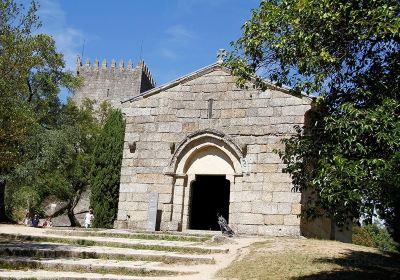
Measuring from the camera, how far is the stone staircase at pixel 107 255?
35.4ft

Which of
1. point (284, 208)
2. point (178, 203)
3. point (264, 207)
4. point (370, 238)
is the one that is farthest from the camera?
point (370, 238)

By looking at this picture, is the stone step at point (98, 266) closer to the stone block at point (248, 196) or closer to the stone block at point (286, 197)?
the stone block at point (248, 196)

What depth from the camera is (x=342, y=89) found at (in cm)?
955

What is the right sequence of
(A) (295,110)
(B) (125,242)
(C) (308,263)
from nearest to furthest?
1. (C) (308,263)
2. (B) (125,242)
3. (A) (295,110)

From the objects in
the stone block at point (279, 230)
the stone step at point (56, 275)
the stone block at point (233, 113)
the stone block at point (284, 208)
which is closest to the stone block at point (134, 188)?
the stone block at point (233, 113)

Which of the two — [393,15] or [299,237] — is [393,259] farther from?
[393,15]

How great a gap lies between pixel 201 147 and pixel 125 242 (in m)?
5.28

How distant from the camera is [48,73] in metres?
26.2

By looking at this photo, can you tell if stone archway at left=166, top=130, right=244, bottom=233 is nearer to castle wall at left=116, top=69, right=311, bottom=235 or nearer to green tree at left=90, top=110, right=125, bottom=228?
castle wall at left=116, top=69, right=311, bottom=235

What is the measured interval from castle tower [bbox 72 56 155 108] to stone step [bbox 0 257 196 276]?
35994 millimetres

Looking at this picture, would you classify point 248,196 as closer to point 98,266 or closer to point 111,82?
point 98,266

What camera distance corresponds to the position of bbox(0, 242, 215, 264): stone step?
12008 mm

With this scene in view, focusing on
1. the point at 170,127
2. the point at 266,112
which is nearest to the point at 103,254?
the point at 170,127

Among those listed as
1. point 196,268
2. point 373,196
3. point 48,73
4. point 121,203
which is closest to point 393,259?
point 196,268
